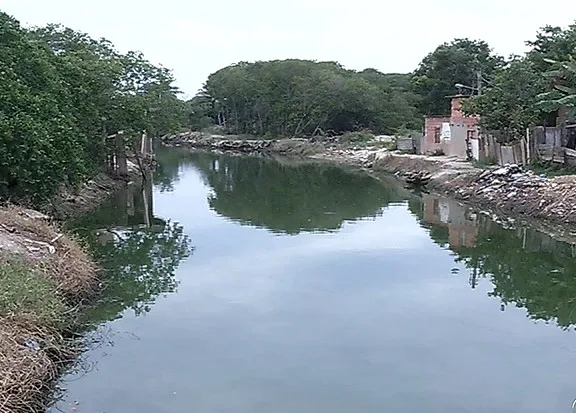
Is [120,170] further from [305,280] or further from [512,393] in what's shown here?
[512,393]

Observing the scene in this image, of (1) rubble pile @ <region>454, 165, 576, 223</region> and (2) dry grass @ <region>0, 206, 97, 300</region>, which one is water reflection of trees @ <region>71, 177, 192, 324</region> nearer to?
(2) dry grass @ <region>0, 206, 97, 300</region>

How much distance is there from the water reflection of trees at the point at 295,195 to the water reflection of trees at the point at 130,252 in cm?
281

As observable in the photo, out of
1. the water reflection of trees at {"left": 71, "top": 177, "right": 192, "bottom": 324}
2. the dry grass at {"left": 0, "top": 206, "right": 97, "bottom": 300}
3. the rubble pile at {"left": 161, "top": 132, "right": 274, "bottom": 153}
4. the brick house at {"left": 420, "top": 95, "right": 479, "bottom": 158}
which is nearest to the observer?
the dry grass at {"left": 0, "top": 206, "right": 97, "bottom": 300}

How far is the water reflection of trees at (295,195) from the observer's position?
2111cm

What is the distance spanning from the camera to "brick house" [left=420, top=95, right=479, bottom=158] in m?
29.9

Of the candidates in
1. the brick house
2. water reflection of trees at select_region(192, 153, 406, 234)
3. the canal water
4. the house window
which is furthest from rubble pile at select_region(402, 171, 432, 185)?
the canal water

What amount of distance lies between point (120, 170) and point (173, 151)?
29.7 m

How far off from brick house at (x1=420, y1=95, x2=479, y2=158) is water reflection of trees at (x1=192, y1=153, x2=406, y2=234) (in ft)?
11.1

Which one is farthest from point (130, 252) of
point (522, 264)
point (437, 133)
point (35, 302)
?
point (437, 133)

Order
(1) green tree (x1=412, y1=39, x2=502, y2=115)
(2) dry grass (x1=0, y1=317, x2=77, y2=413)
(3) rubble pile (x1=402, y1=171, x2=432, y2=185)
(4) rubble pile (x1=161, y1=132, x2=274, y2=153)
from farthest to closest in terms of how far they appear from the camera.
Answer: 1. (4) rubble pile (x1=161, y1=132, x2=274, y2=153)
2. (1) green tree (x1=412, y1=39, x2=502, y2=115)
3. (3) rubble pile (x1=402, y1=171, x2=432, y2=185)
4. (2) dry grass (x1=0, y1=317, x2=77, y2=413)

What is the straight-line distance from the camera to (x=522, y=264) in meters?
15.1

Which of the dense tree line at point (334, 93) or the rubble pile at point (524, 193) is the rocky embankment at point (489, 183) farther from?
the dense tree line at point (334, 93)

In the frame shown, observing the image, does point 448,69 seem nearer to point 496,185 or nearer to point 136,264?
point 496,185

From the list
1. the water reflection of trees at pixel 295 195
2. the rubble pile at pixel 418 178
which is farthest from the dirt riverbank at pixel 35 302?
the rubble pile at pixel 418 178
